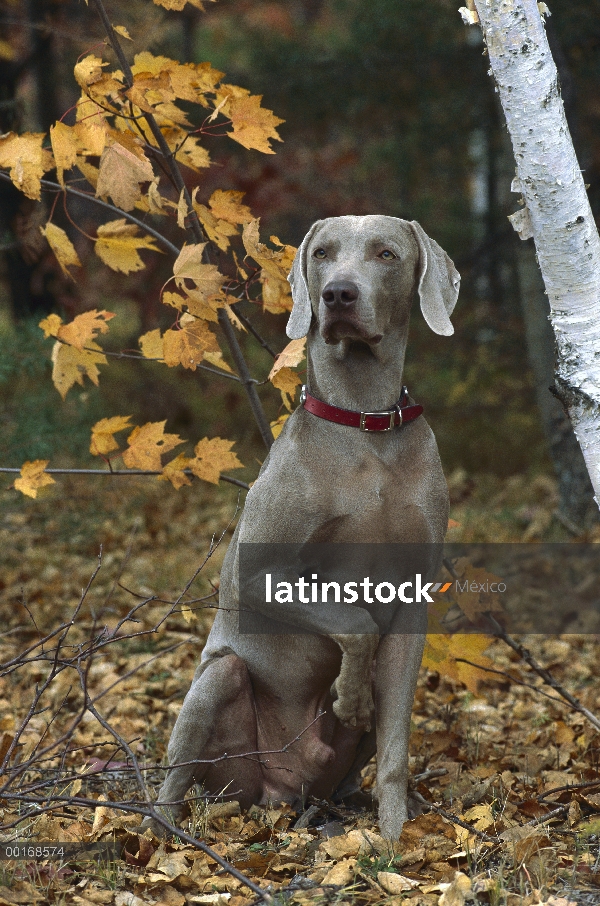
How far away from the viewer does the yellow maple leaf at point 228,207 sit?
3.31 m

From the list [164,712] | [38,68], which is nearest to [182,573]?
[164,712]

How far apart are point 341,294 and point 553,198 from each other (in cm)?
62

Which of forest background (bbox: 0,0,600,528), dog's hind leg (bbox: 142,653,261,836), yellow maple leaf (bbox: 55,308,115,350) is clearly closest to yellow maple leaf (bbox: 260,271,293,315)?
yellow maple leaf (bbox: 55,308,115,350)

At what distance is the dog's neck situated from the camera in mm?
2979

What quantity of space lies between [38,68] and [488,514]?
5.62 meters

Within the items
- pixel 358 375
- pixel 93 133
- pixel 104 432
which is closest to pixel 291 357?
pixel 358 375

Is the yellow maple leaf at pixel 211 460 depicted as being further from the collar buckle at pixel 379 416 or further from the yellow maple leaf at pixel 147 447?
the collar buckle at pixel 379 416

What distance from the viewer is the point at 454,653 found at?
3.71 metres

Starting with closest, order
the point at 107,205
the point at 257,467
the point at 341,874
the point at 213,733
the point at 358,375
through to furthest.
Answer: the point at 341,874 < the point at 358,375 < the point at 213,733 < the point at 107,205 < the point at 257,467

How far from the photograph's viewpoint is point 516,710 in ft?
14.2

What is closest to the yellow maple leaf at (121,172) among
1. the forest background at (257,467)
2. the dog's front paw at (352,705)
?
the forest background at (257,467)

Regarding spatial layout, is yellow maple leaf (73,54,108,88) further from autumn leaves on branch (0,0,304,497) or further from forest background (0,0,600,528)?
forest background (0,0,600,528)

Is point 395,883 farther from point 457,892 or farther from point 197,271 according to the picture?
point 197,271

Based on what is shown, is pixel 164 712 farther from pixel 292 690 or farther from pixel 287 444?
pixel 287 444
